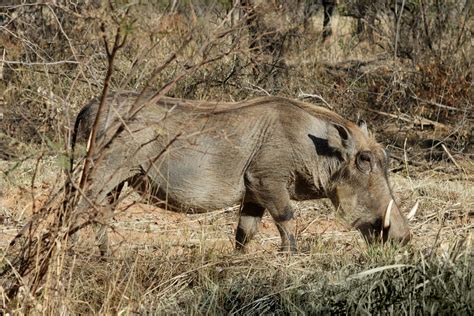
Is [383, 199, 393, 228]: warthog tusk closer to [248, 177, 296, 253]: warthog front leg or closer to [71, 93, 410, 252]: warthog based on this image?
[71, 93, 410, 252]: warthog

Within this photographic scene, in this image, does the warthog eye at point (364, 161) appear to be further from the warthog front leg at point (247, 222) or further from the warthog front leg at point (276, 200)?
the warthog front leg at point (247, 222)

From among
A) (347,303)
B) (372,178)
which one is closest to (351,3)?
(372,178)

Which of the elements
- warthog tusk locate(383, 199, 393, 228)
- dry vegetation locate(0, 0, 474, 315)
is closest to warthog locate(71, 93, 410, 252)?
warthog tusk locate(383, 199, 393, 228)

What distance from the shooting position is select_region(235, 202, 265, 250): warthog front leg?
6.32 metres

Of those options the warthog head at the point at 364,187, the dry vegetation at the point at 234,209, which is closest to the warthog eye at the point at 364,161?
the warthog head at the point at 364,187

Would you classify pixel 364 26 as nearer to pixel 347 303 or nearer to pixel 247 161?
pixel 247 161

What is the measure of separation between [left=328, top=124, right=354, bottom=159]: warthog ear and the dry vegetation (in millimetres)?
501

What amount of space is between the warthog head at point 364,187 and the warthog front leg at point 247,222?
504 millimetres

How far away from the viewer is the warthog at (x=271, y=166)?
19.9ft

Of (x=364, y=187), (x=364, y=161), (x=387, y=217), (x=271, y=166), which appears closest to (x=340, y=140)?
(x=364, y=161)

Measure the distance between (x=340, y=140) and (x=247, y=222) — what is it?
31.0 inches

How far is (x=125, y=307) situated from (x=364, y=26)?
8312 mm

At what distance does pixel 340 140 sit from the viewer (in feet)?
20.7

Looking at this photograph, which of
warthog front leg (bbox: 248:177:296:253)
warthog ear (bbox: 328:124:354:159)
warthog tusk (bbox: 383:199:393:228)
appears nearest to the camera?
warthog tusk (bbox: 383:199:393:228)
